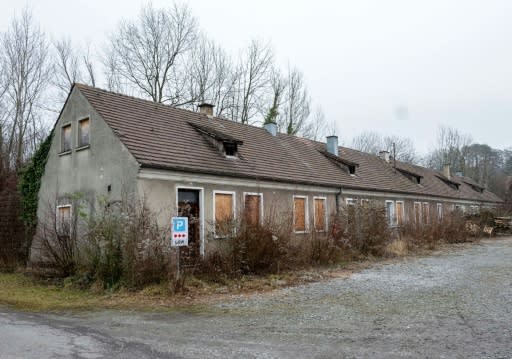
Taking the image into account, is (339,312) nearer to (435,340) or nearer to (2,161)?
(435,340)

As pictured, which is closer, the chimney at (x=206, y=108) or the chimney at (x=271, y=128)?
the chimney at (x=206, y=108)

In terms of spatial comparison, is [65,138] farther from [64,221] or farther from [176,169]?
[176,169]

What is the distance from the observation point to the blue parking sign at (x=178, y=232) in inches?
427

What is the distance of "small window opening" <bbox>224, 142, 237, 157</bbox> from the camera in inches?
700

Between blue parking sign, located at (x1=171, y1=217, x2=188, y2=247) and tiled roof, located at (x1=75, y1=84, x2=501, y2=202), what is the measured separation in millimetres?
3232

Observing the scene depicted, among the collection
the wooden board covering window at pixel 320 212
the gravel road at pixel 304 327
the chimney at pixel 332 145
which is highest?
the chimney at pixel 332 145

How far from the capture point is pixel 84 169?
15.6m

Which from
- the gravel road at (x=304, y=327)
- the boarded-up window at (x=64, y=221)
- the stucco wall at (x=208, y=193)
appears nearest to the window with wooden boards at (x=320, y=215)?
the stucco wall at (x=208, y=193)

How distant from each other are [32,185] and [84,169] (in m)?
3.63

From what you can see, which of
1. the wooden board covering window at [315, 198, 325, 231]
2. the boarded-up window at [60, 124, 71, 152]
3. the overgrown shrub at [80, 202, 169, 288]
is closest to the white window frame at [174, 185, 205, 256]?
the overgrown shrub at [80, 202, 169, 288]

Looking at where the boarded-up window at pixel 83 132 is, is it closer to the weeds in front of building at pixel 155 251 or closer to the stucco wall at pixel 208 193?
the weeds in front of building at pixel 155 251

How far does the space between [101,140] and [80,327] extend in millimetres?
8220

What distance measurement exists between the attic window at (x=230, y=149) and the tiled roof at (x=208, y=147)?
28cm

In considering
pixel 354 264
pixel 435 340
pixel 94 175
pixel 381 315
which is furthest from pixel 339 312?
pixel 94 175
